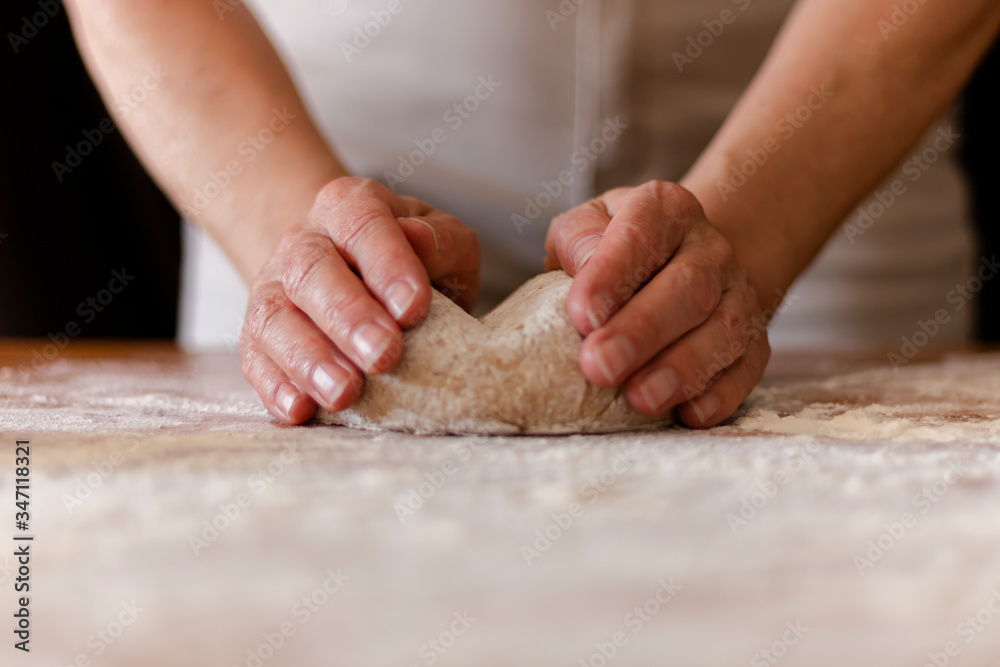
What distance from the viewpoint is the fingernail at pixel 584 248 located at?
2.65 ft

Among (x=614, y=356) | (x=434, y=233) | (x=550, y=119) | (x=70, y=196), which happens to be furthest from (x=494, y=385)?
(x=70, y=196)

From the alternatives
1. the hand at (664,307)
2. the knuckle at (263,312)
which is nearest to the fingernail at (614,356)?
the hand at (664,307)

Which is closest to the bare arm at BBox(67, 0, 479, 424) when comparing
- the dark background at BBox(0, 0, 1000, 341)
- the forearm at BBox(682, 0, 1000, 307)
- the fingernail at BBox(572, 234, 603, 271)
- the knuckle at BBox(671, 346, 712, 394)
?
the fingernail at BBox(572, 234, 603, 271)

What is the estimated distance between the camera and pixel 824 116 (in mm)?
1013

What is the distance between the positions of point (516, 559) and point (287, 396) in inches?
16.3

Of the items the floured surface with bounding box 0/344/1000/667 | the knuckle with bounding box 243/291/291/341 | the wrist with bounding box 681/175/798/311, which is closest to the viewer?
the floured surface with bounding box 0/344/1000/667

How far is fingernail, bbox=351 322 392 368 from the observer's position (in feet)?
2.25

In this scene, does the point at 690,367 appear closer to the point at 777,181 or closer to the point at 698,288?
the point at 698,288

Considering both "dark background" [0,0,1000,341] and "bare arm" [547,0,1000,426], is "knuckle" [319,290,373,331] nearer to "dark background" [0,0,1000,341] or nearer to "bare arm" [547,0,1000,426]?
"bare arm" [547,0,1000,426]

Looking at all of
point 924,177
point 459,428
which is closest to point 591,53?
point 924,177

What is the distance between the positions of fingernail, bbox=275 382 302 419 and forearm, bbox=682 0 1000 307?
1.95 feet

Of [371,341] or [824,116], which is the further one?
[824,116]

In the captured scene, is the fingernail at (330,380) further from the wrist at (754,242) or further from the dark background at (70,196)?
the dark background at (70,196)

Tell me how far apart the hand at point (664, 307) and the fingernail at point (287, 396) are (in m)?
0.30
